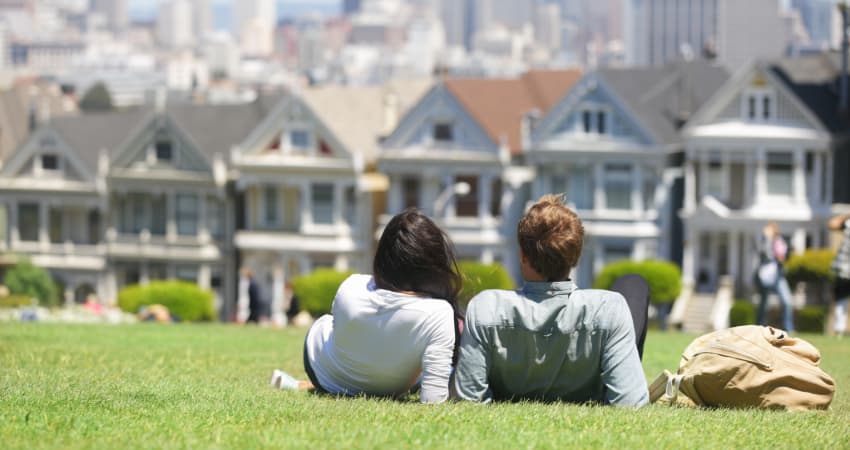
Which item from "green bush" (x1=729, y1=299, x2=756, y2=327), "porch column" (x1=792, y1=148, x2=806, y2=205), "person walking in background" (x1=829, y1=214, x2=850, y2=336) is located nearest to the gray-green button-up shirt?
"person walking in background" (x1=829, y1=214, x2=850, y2=336)

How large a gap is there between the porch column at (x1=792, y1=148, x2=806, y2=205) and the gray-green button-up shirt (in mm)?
38652

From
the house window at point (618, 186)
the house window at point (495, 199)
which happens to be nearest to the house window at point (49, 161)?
the house window at point (495, 199)

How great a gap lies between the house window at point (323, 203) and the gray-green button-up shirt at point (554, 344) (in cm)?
4321

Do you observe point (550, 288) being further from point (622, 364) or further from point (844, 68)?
point (844, 68)

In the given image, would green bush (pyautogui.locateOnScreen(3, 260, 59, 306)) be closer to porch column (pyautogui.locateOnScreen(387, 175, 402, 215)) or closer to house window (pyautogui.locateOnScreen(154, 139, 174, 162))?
house window (pyautogui.locateOnScreen(154, 139, 174, 162))

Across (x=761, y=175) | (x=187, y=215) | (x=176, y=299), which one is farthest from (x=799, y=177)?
(x=187, y=215)

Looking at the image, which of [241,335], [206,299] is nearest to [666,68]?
[206,299]

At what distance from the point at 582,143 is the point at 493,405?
132ft

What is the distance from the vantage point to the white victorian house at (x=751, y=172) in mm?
50094

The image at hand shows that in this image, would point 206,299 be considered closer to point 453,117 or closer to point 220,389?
point 453,117

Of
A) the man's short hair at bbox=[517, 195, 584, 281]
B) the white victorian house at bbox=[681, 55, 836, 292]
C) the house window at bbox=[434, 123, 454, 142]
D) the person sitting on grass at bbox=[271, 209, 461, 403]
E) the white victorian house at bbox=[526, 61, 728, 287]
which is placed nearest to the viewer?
the man's short hair at bbox=[517, 195, 584, 281]

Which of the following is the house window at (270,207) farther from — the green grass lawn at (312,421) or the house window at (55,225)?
the green grass lawn at (312,421)

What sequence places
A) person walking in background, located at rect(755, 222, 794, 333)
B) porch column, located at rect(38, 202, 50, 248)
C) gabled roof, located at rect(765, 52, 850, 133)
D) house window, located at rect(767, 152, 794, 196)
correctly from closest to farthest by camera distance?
1. person walking in background, located at rect(755, 222, 794, 333)
2. house window, located at rect(767, 152, 794, 196)
3. gabled roof, located at rect(765, 52, 850, 133)
4. porch column, located at rect(38, 202, 50, 248)

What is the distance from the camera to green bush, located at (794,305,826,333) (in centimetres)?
4369
